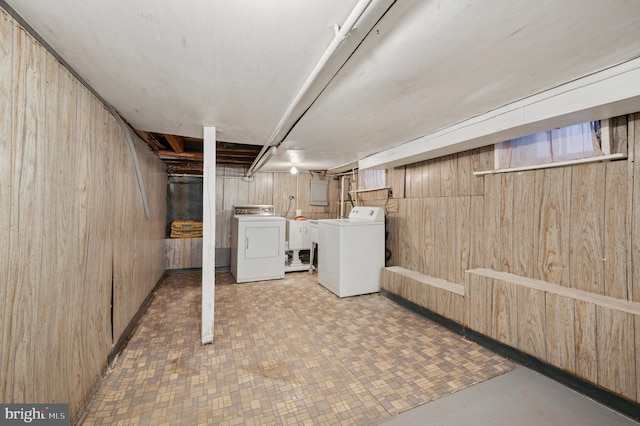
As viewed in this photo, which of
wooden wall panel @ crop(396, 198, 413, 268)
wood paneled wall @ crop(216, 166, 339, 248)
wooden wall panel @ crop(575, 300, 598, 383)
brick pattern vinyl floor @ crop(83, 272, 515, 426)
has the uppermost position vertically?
wood paneled wall @ crop(216, 166, 339, 248)

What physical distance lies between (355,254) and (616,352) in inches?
92.2

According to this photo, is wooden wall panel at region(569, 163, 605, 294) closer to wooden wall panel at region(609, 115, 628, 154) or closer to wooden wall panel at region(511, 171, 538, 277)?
wooden wall panel at region(609, 115, 628, 154)

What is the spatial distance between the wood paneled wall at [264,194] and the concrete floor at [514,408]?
14.1 ft

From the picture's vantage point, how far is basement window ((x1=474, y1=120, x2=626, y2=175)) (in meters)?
1.75

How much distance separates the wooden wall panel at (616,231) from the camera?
1657 millimetres

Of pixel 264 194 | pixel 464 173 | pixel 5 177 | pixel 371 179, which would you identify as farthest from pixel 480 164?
pixel 264 194

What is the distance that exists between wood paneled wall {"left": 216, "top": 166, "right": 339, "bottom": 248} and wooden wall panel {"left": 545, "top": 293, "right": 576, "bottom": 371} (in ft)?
13.9

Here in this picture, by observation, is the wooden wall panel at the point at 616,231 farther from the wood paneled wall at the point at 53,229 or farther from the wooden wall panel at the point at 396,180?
the wood paneled wall at the point at 53,229

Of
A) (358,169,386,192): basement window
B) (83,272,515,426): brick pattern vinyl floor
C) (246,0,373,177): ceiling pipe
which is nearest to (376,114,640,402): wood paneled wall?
(83,272,515,426): brick pattern vinyl floor

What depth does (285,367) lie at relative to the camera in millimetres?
1888

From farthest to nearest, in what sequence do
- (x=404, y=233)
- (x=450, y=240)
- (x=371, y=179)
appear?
(x=371, y=179) → (x=404, y=233) → (x=450, y=240)

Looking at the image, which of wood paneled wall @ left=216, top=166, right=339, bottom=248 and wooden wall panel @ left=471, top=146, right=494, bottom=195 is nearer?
wooden wall panel @ left=471, top=146, right=494, bottom=195

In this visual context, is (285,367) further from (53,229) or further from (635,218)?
(635,218)

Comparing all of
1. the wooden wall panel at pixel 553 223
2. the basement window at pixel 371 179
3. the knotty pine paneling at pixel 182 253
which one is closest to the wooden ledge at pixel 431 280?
the wooden wall panel at pixel 553 223
